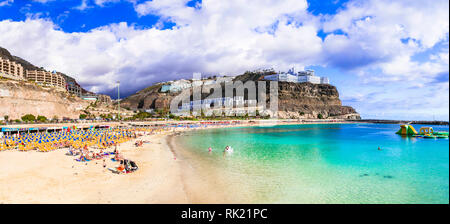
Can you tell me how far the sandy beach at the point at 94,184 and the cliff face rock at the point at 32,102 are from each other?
4956 cm

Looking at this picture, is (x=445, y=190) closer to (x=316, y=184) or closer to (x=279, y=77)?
(x=316, y=184)

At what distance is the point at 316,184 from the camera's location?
1334 centimetres

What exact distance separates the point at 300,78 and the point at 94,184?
186344 mm

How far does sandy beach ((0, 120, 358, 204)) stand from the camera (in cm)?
1001

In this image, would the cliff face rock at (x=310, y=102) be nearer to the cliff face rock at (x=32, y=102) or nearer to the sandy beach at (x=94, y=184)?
the cliff face rock at (x=32, y=102)

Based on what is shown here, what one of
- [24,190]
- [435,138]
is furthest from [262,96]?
[24,190]

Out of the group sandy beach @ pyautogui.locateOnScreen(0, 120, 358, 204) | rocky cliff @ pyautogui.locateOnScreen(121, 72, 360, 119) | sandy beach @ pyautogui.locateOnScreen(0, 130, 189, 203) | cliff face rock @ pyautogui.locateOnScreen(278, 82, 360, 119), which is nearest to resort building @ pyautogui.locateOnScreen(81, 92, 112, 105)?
rocky cliff @ pyautogui.locateOnScreen(121, 72, 360, 119)

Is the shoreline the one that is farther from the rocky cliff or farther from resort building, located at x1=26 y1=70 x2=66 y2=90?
the rocky cliff

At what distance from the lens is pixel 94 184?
38.9 feet

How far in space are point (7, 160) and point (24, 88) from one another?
2195 inches

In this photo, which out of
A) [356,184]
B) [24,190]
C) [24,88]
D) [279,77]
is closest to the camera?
[24,190]

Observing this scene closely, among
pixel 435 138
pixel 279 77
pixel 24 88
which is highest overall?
pixel 279 77
